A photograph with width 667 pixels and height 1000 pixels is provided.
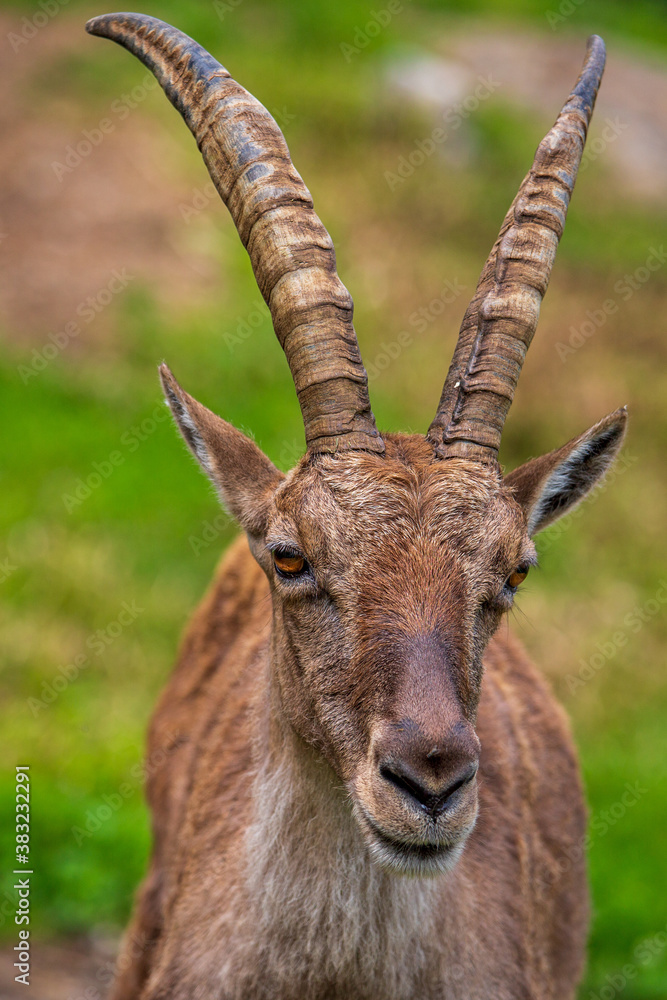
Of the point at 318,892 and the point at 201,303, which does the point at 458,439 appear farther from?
the point at 201,303

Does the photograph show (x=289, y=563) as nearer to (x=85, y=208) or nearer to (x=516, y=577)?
(x=516, y=577)

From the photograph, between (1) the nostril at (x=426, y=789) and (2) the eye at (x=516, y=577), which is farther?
(2) the eye at (x=516, y=577)

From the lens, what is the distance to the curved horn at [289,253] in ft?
13.9

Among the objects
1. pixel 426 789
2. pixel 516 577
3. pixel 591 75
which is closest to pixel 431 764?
pixel 426 789

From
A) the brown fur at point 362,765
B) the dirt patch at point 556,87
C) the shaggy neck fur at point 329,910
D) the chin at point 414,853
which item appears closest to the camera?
the chin at point 414,853

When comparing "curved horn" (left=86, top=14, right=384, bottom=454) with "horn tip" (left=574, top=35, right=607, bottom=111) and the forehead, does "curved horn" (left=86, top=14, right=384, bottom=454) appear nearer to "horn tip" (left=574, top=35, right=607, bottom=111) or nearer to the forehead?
the forehead

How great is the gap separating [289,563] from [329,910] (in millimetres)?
1286

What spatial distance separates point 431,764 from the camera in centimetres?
345

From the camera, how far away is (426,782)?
11.3 feet

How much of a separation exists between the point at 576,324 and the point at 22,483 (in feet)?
26.9

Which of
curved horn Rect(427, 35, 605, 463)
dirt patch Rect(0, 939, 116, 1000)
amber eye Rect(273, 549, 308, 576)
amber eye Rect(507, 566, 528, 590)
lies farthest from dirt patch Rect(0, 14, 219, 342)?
amber eye Rect(507, 566, 528, 590)

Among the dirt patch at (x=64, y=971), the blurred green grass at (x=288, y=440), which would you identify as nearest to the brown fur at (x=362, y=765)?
the dirt patch at (x=64, y=971)

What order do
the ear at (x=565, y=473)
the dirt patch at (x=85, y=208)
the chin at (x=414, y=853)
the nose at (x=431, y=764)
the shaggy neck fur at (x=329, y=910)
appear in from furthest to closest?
the dirt patch at (x=85, y=208)
the ear at (x=565, y=473)
the shaggy neck fur at (x=329, y=910)
the chin at (x=414, y=853)
the nose at (x=431, y=764)

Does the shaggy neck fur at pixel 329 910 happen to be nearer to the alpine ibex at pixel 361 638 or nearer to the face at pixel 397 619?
the alpine ibex at pixel 361 638
